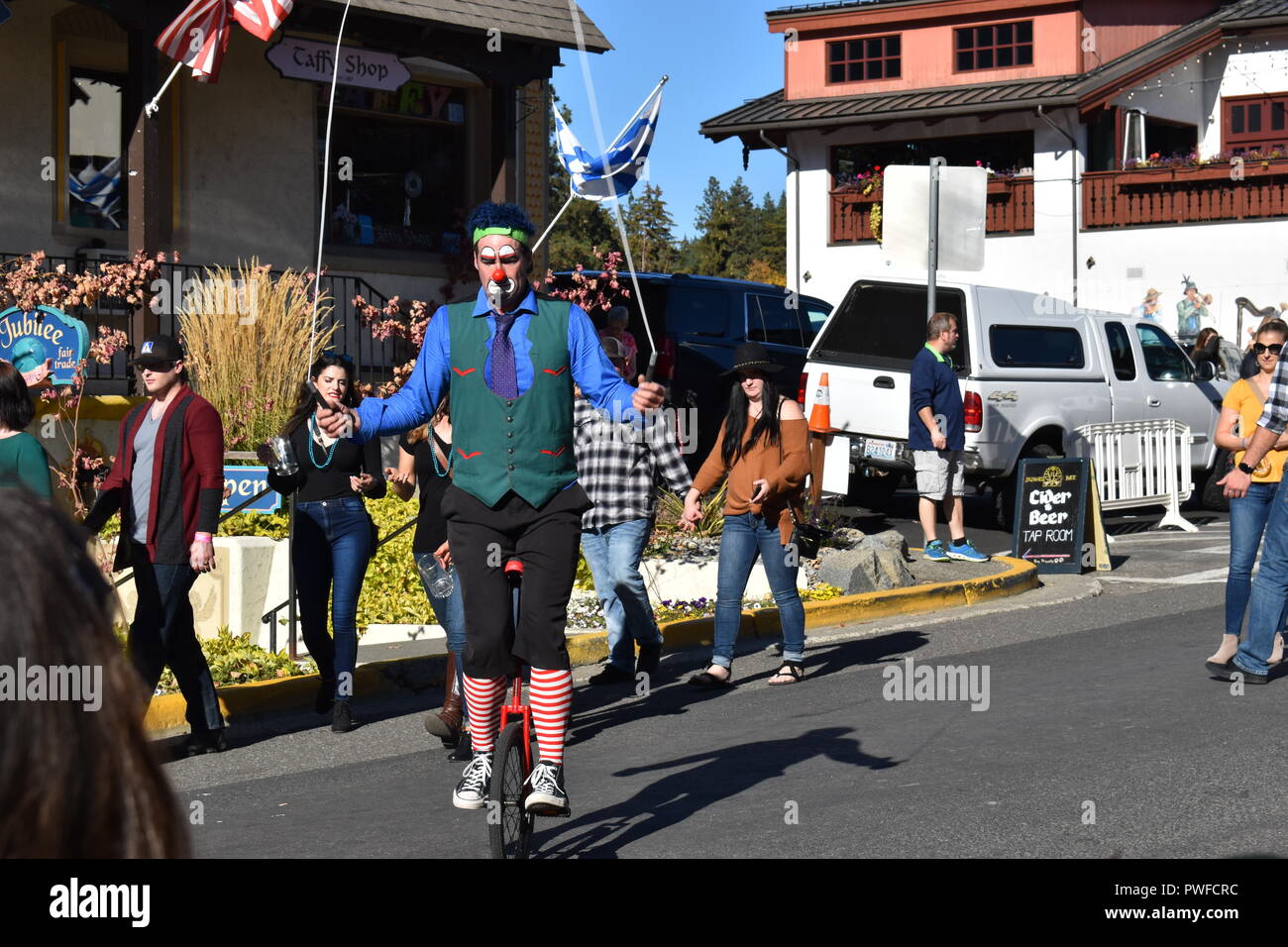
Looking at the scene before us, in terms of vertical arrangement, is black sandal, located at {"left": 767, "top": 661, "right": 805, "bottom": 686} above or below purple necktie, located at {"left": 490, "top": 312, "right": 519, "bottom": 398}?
below

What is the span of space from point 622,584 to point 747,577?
71 centimetres

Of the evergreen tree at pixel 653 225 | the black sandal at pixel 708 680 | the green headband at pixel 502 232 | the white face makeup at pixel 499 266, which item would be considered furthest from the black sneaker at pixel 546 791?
the evergreen tree at pixel 653 225

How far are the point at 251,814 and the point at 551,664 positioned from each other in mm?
1688

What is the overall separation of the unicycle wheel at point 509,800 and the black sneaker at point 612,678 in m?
3.77

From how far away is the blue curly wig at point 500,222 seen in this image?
5.79 metres

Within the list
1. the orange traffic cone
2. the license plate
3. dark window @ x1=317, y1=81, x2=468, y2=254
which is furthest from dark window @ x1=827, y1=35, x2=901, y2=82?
the license plate

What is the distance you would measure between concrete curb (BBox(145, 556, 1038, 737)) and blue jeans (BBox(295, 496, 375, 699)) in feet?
2.50

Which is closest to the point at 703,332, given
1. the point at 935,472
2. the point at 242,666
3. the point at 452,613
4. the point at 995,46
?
the point at 935,472

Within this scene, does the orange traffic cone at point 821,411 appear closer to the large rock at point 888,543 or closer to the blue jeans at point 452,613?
the large rock at point 888,543

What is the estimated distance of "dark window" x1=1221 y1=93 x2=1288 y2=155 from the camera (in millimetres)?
34281

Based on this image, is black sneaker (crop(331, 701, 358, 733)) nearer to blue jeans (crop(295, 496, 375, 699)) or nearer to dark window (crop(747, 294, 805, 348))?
blue jeans (crop(295, 496, 375, 699))

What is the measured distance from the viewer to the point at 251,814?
21.5 ft

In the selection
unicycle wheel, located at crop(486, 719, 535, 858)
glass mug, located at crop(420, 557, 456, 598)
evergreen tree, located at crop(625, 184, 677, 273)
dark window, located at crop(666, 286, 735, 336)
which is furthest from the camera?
evergreen tree, located at crop(625, 184, 677, 273)

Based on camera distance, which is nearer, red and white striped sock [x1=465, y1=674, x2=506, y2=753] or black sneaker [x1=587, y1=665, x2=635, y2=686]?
red and white striped sock [x1=465, y1=674, x2=506, y2=753]
